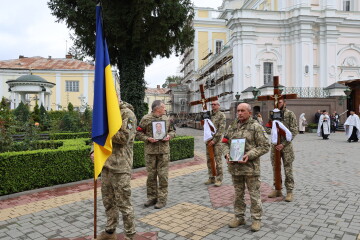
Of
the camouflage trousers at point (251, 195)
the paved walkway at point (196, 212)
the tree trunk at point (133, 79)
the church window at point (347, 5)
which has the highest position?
the church window at point (347, 5)

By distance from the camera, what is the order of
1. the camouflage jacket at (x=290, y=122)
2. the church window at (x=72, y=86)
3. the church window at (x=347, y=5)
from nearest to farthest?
the camouflage jacket at (x=290, y=122), the church window at (x=347, y=5), the church window at (x=72, y=86)

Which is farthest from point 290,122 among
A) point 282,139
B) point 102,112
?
point 102,112

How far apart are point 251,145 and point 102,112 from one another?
2.37 meters

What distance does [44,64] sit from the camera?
43875mm

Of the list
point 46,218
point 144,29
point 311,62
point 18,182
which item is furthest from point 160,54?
point 311,62

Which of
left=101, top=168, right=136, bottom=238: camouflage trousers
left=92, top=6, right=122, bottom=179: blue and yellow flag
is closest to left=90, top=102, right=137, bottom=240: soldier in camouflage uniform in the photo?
left=101, top=168, right=136, bottom=238: camouflage trousers

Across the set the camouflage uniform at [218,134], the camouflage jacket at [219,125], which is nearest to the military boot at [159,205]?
the camouflage uniform at [218,134]

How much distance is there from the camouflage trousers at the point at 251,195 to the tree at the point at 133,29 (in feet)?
30.9

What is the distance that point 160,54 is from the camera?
14.7 meters

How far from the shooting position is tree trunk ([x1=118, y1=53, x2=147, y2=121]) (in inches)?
547

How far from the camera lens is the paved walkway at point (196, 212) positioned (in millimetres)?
4664

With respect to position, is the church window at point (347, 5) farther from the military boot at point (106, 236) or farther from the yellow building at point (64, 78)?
the military boot at point (106, 236)

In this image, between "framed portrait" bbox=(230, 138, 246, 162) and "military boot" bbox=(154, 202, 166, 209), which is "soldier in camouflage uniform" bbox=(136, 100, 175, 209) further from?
"framed portrait" bbox=(230, 138, 246, 162)

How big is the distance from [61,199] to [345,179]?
7117 mm
